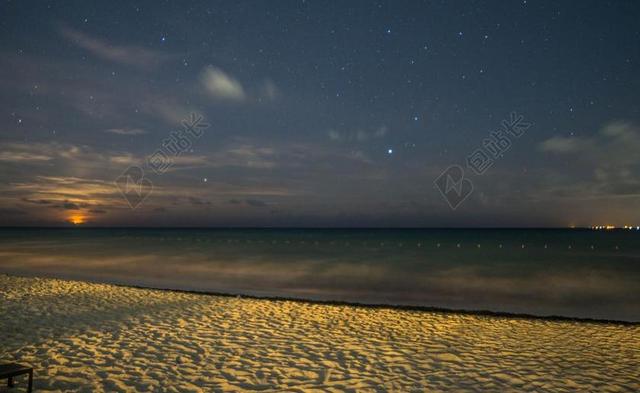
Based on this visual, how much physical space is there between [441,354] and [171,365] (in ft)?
16.7

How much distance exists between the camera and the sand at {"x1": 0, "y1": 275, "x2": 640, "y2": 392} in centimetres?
669

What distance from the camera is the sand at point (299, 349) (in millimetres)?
6688

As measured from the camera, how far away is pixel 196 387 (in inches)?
251

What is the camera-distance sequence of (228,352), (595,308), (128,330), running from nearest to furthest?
(228,352) → (128,330) → (595,308)

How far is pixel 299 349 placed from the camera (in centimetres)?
841

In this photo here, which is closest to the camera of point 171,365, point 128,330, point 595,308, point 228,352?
point 171,365

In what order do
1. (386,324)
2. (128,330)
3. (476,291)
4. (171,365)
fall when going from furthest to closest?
(476,291)
(386,324)
(128,330)
(171,365)

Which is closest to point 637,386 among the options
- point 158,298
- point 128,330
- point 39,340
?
point 128,330

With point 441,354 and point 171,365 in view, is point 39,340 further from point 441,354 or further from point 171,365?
point 441,354

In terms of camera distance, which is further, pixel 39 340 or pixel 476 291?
pixel 476 291

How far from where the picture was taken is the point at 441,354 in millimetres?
8266

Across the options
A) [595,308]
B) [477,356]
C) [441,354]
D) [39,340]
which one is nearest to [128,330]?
[39,340]

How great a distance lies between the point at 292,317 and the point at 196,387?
5.33 metres

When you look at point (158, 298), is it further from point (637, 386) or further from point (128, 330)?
point (637, 386)
